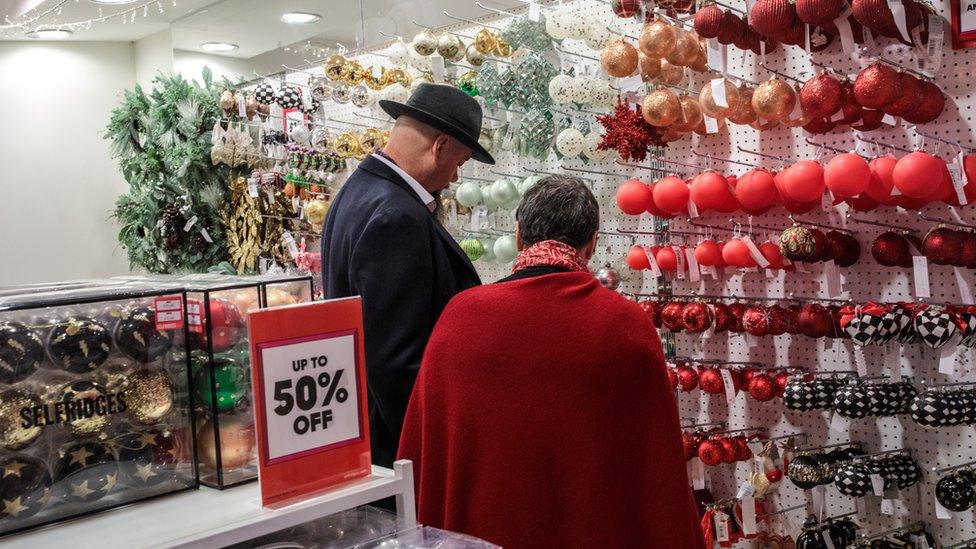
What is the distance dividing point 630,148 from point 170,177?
3.57 m

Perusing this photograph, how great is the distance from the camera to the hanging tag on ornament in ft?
7.66

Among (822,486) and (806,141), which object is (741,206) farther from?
(822,486)

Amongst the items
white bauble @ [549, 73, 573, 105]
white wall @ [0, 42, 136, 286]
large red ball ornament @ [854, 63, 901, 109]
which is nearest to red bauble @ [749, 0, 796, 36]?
large red ball ornament @ [854, 63, 901, 109]

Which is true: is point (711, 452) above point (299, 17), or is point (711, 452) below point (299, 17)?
below

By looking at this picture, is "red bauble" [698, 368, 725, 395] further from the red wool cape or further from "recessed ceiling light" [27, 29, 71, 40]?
"recessed ceiling light" [27, 29, 71, 40]

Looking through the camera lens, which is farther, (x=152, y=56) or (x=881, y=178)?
(x=152, y=56)

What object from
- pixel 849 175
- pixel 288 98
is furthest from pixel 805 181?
pixel 288 98

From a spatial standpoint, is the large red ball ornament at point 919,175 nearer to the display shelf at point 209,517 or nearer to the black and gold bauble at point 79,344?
the display shelf at point 209,517

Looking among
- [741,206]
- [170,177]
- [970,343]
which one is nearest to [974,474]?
[970,343]

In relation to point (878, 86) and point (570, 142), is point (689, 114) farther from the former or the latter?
point (878, 86)

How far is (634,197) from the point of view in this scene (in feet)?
9.48

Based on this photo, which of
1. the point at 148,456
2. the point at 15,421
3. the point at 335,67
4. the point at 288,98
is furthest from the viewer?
the point at 288,98

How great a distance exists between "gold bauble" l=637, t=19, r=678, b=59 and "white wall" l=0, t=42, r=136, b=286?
18.2 feet

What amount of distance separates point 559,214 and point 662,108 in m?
1.15
